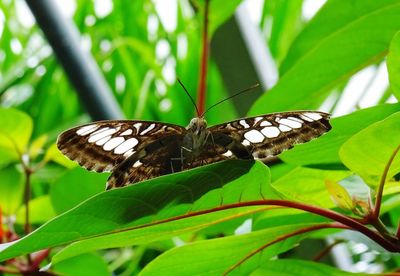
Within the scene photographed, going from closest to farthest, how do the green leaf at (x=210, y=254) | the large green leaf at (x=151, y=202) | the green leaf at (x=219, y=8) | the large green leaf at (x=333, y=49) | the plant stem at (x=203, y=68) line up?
the large green leaf at (x=151, y=202) → the green leaf at (x=210, y=254) → the large green leaf at (x=333, y=49) → the plant stem at (x=203, y=68) → the green leaf at (x=219, y=8)

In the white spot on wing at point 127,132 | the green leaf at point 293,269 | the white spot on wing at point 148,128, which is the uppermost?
the white spot on wing at point 127,132

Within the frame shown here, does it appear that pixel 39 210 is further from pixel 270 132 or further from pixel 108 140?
pixel 270 132

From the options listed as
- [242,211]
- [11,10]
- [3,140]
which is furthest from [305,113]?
[11,10]

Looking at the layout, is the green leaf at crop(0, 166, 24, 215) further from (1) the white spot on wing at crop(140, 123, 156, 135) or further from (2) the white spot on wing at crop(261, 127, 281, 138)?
(2) the white spot on wing at crop(261, 127, 281, 138)

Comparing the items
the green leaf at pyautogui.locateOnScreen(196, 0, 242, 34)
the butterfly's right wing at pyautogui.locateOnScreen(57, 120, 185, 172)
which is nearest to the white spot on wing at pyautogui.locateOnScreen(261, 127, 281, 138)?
the butterfly's right wing at pyautogui.locateOnScreen(57, 120, 185, 172)

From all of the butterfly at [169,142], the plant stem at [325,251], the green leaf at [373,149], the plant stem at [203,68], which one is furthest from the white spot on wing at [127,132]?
the plant stem at [325,251]

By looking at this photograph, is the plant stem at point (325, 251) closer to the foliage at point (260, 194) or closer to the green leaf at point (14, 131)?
the foliage at point (260, 194)
